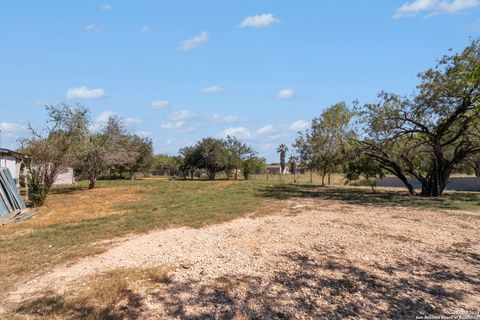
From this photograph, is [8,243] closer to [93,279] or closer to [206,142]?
[93,279]

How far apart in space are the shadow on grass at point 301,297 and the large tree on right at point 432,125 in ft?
42.9

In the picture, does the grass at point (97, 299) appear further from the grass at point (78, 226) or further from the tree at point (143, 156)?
the tree at point (143, 156)

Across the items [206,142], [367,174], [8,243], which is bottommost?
[8,243]

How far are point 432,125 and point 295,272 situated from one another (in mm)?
16532

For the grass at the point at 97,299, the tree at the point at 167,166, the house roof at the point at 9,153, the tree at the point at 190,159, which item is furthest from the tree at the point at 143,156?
the grass at the point at 97,299

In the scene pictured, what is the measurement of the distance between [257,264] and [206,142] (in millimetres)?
35028

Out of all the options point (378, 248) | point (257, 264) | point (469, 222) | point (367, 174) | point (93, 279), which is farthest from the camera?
point (367, 174)

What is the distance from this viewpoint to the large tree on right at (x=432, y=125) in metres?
16.3

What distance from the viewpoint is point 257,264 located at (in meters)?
5.84

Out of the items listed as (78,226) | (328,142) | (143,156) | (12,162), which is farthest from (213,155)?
(78,226)

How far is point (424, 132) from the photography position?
1858 cm

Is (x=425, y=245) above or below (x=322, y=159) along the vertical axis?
below

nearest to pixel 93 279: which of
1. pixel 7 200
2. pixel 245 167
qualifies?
pixel 7 200

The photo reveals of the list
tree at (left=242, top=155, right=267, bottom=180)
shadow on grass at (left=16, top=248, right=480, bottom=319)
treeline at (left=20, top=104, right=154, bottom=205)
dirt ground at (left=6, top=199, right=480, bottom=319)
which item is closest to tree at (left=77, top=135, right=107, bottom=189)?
treeline at (left=20, top=104, right=154, bottom=205)
